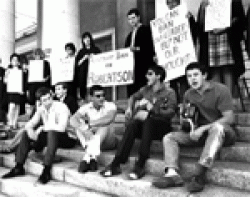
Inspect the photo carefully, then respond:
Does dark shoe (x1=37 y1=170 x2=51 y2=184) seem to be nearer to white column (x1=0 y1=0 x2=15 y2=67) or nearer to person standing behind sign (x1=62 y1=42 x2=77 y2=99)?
person standing behind sign (x1=62 y1=42 x2=77 y2=99)

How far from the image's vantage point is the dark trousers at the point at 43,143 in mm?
3516

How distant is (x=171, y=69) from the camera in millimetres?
4059

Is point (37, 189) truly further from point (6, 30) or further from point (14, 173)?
point (6, 30)

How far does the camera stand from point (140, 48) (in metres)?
4.51

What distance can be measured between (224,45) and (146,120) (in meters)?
1.74

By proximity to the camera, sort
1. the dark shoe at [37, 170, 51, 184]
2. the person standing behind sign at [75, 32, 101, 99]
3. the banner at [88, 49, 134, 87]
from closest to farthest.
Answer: the dark shoe at [37, 170, 51, 184]
the banner at [88, 49, 134, 87]
the person standing behind sign at [75, 32, 101, 99]

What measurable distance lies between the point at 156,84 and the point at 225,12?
1.28 meters

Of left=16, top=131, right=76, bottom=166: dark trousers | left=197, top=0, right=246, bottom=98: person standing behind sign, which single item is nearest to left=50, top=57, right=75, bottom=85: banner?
left=16, top=131, right=76, bottom=166: dark trousers

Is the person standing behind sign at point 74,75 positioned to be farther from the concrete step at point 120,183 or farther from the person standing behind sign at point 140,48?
the concrete step at point 120,183

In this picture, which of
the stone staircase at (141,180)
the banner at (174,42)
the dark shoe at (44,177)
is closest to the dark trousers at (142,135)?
the stone staircase at (141,180)

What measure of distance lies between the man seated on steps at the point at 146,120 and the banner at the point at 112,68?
43.8 inches

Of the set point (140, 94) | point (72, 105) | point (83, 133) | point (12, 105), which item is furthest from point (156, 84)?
point (12, 105)

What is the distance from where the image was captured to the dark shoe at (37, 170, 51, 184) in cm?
328

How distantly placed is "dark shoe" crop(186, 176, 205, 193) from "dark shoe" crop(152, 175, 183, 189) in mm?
138
